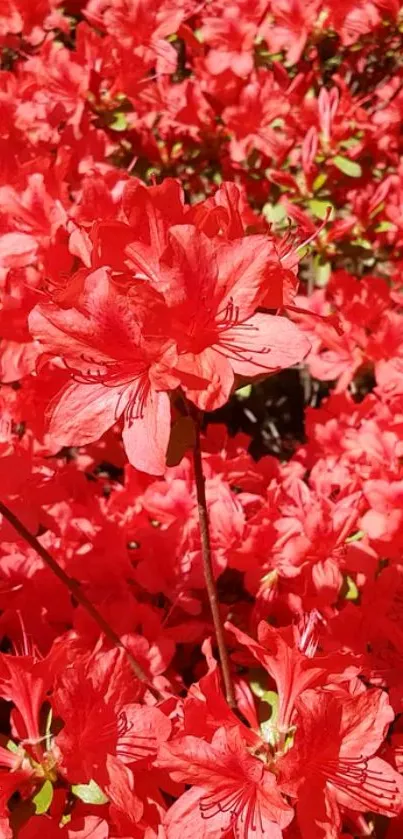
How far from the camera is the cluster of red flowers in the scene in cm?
91

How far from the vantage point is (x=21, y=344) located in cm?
154

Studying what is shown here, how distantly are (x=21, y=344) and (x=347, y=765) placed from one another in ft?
2.90

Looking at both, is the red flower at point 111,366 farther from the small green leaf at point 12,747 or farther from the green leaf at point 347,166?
the green leaf at point 347,166

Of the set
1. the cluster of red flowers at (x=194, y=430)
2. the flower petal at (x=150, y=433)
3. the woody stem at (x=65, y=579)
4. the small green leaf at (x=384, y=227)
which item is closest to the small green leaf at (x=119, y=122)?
the cluster of red flowers at (x=194, y=430)

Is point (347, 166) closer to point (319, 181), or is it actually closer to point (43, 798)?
point (319, 181)

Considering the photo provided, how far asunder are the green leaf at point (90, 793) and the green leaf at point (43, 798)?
0.11 ft

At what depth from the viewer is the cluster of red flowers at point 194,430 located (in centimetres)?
91

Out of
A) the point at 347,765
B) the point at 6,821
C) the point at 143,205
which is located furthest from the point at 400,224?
the point at 6,821

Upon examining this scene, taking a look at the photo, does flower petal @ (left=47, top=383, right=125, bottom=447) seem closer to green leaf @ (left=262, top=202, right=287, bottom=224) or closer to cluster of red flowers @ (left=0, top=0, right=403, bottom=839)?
cluster of red flowers @ (left=0, top=0, right=403, bottom=839)

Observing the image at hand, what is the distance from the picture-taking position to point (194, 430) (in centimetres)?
94

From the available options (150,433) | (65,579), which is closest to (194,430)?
(150,433)

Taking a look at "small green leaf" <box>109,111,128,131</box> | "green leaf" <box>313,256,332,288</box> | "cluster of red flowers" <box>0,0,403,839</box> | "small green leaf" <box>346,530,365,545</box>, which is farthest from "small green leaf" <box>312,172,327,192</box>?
"small green leaf" <box>346,530,365,545</box>

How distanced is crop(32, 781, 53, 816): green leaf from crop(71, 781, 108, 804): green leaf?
3cm

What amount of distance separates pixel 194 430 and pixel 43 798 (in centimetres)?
47
